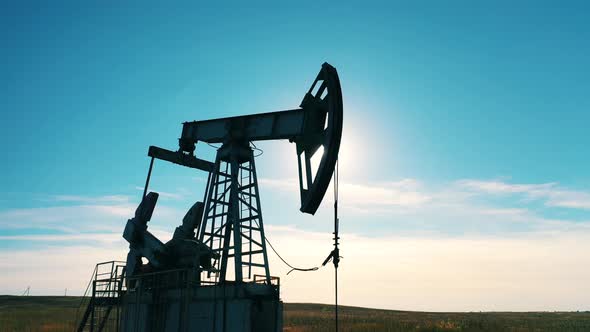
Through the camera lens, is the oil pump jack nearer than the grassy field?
Yes

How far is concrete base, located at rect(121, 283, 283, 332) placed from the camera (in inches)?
499

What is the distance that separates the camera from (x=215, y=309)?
43.4 feet

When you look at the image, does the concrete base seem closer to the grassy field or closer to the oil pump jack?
the oil pump jack

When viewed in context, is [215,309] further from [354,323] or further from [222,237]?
[354,323]

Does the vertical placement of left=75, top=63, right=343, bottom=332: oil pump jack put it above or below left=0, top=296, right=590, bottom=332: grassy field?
above

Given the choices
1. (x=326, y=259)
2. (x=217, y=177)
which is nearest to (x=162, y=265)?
(x=217, y=177)

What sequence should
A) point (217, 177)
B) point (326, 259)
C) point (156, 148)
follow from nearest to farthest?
point (326, 259) < point (217, 177) < point (156, 148)

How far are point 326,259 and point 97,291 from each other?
35.9ft

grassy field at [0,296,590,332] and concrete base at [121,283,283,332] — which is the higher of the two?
concrete base at [121,283,283,332]

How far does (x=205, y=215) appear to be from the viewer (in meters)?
15.5

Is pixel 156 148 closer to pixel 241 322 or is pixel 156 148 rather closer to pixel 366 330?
pixel 241 322

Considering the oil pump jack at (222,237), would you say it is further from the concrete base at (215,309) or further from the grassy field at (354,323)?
the grassy field at (354,323)

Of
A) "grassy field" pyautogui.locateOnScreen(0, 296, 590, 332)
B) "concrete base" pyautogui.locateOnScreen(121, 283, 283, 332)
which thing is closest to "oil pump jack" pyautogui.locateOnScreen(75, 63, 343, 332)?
"concrete base" pyautogui.locateOnScreen(121, 283, 283, 332)

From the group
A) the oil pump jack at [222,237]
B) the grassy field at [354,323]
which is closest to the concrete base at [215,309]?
the oil pump jack at [222,237]
